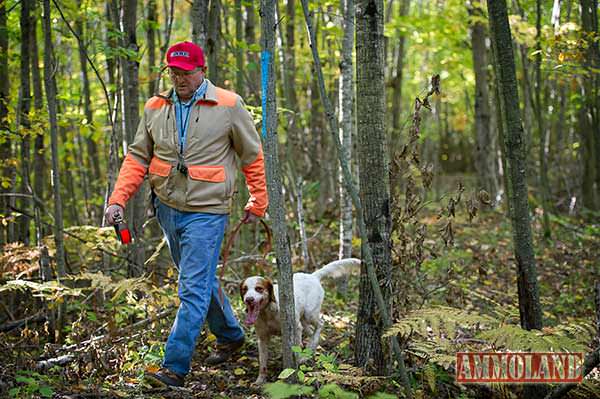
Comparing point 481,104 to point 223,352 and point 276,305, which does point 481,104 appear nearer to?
point 276,305

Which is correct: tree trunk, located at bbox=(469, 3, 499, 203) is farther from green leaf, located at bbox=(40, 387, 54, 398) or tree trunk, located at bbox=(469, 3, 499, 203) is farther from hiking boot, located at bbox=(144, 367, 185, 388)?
green leaf, located at bbox=(40, 387, 54, 398)

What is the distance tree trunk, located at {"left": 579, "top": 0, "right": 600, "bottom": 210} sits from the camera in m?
8.71

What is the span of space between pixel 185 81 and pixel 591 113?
28.7 feet

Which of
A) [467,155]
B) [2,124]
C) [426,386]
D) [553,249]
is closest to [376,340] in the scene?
A: [426,386]

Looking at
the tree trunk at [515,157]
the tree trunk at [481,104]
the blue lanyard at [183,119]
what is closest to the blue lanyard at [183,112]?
the blue lanyard at [183,119]

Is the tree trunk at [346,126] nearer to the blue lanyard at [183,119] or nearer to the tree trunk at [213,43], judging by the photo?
the tree trunk at [213,43]

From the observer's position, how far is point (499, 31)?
3.90 meters

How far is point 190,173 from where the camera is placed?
4102mm

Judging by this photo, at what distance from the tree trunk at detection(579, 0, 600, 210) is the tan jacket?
5258 millimetres

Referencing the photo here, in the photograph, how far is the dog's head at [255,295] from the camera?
4379 millimetres

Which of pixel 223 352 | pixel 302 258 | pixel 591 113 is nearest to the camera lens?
pixel 223 352

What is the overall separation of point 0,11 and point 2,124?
1144mm

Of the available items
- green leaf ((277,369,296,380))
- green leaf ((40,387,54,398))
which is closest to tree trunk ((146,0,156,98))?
green leaf ((40,387,54,398))

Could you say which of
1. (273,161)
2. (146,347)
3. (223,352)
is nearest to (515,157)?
(273,161)
